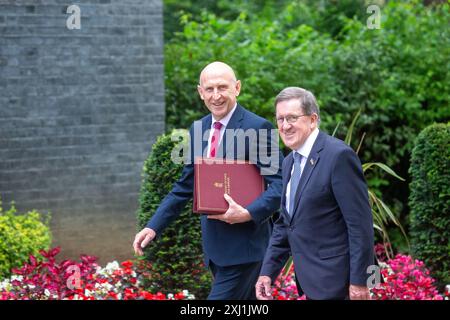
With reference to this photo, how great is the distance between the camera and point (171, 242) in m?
6.77

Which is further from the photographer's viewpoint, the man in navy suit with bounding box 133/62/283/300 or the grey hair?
the man in navy suit with bounding box 133/62/283/300

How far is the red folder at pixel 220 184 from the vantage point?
522cm

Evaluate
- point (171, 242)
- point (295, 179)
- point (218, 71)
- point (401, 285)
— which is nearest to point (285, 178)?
point (295, 179)

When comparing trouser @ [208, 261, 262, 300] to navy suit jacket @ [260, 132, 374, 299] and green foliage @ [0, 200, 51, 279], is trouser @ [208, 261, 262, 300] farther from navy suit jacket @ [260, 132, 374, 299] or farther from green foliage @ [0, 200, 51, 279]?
green foliage @ [0, 200, 51, 279]

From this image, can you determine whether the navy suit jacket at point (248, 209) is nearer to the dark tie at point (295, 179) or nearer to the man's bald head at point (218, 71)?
the man's bald head at point (218, 71)

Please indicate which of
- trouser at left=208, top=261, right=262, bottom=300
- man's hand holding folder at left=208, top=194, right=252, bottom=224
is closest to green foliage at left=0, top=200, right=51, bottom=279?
trouser at left=208, top=261, right=262, bottom=300

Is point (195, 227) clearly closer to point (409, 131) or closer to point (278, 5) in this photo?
point (409, 131)

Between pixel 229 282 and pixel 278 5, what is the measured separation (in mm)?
13563

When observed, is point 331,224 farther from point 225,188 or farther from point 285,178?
point 225,188

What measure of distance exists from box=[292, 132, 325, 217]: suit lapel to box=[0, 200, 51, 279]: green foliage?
3682mm

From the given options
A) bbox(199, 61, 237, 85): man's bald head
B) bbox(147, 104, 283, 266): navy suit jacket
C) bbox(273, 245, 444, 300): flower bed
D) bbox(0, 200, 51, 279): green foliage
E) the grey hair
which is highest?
bbox(199, 61, 237, 85): man's bald head

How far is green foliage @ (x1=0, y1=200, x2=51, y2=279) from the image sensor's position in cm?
759

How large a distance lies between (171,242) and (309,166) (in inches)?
94.7
